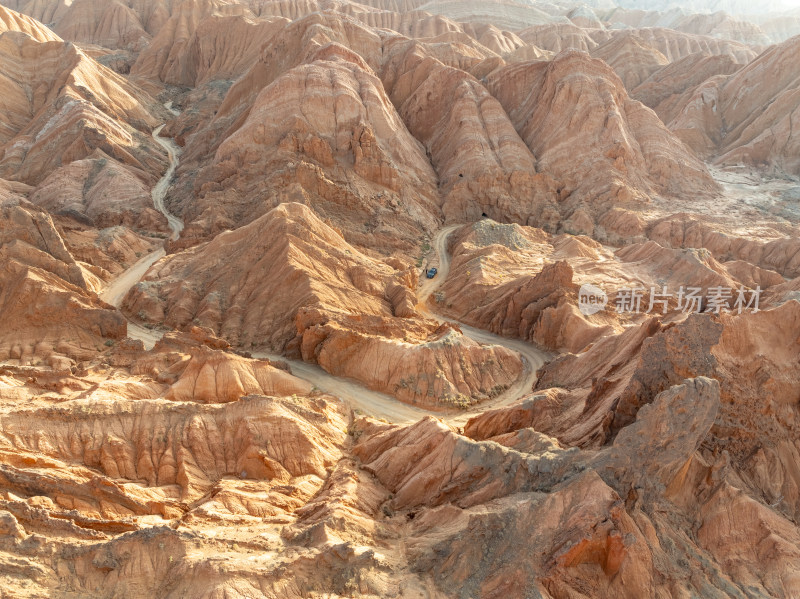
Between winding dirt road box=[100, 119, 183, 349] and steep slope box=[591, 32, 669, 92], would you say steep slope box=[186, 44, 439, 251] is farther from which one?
steep slope box=[591, 32, 669, 92]

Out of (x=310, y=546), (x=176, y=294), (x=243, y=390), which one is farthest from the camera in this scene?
(x=176, y=294)

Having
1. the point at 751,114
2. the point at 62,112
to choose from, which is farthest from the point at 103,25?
the point at 751,114

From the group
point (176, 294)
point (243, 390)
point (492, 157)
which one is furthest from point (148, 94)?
point (243, 390)

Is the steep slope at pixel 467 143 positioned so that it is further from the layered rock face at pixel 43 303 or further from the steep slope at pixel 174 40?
the steep slope at pixel 174 40

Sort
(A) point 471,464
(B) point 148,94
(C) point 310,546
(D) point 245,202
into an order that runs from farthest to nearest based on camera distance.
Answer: (B) point 148,94 < (D) point 245,202 < (A) point 471,464 < (C) point 310,546

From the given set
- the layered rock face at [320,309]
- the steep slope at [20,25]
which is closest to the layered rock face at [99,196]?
the layered rock face at [320,309]

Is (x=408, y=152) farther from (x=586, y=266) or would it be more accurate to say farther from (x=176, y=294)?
(x=176, y=294)

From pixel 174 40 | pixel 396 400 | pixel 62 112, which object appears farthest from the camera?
pixel 174 40

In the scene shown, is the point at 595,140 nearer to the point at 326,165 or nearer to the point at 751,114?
the point at 326,165
